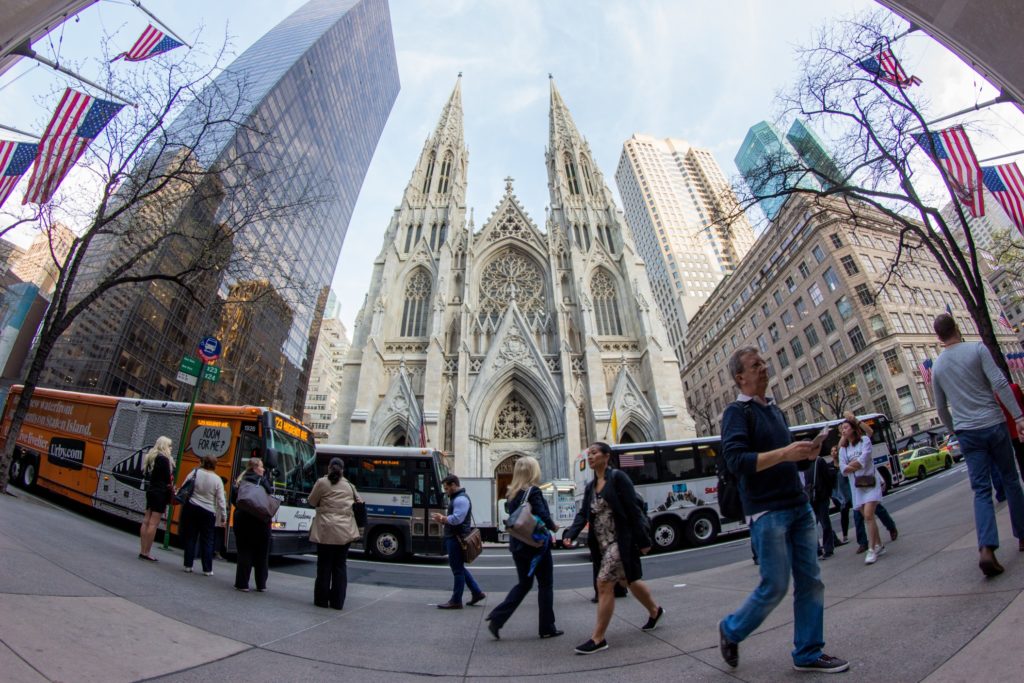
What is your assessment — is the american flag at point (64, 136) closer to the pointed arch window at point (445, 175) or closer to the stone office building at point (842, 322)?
the pointed arch window at point (445, 175)

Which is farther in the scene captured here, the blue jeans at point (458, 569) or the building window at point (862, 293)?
the building window at point (862, 293)

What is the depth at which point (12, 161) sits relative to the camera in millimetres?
8641

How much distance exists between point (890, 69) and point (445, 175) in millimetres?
32919

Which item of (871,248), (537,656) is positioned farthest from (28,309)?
(871,248)

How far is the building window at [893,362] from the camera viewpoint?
1342 inches

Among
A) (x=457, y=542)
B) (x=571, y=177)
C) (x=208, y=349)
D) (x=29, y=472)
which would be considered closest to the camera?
(x=457, y=542)

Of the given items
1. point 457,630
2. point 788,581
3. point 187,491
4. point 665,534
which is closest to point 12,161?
point 187,491

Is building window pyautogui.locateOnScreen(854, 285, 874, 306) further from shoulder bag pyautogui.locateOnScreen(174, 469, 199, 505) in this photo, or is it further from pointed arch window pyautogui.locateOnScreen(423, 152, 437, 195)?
shoulder bag pyautogui.locateOnScreen(174, 469, 199, 505)

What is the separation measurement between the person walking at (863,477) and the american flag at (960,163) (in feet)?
22.6

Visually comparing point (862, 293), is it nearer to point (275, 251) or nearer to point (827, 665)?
point (275, 251)

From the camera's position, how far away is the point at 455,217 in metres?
34.3

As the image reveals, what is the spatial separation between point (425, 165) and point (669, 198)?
220 feet

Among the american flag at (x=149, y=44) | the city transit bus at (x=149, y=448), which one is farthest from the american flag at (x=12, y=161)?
the city transit bus at (x=149, y=448)

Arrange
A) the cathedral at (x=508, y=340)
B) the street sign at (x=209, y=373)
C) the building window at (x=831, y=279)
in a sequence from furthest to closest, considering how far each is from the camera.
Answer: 1. the building window at (x=831, y=279)
2. the cathedral at (x=508, y=340)
3. the street sign at (x=209, y=373)
